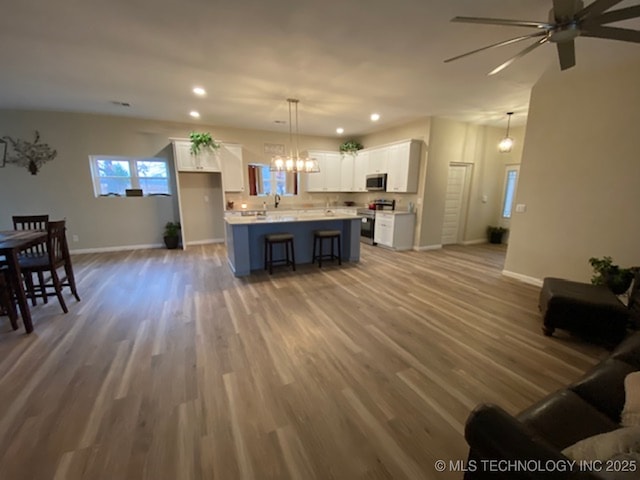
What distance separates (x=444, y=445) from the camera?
155 centimetres

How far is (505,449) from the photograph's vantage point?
34.3 inches

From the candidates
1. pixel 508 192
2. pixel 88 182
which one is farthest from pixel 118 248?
pixel 508 192

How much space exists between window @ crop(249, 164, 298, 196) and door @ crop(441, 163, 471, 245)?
4.03 m

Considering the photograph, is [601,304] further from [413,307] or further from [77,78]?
[77,78]

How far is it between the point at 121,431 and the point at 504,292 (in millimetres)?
4487

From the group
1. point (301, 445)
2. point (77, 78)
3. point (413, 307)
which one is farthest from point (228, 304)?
point (77, 78)

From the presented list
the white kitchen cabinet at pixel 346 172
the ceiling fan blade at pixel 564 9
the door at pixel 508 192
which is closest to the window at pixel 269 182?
the white kitchen cabinet at pixel 346 172

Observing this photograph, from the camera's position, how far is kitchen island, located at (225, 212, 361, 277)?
433 centimetres

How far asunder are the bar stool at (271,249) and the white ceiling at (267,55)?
228cm

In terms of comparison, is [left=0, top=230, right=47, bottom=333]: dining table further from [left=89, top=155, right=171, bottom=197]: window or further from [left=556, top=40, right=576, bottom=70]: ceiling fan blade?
[left=556, top=40, right=576, bottom=70]: ceiling fan blade

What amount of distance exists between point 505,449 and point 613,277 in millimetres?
3285

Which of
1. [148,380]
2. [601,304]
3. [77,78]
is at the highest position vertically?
[77,78]

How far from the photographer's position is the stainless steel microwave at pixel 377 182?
649 centimetres

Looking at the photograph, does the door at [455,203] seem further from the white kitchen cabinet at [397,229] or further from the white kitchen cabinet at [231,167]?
the white kitchen cabinet at [231,167]
